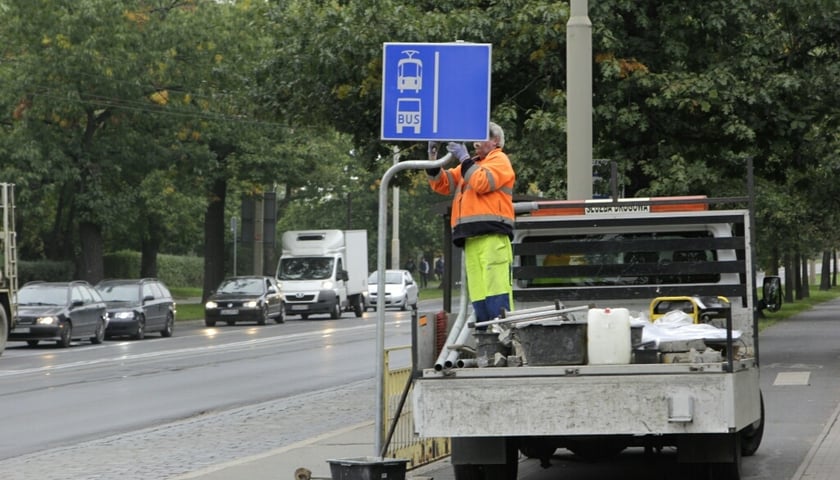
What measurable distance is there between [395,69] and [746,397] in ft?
9.26

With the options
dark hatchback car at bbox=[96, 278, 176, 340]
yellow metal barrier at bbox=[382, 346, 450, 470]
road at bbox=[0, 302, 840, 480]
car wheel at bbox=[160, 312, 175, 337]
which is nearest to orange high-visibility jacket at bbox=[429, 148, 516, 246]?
yellow metal barrier at bbox=[382, 346, 450, 470]

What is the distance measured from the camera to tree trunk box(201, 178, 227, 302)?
51.2 metres

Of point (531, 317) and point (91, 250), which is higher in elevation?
point (91, 250)

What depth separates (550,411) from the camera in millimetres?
8195

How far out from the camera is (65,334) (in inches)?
1240

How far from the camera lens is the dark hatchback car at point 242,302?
42000 mm

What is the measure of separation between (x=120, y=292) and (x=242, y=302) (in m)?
6.15

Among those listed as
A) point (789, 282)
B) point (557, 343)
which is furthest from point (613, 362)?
point (789, 282)

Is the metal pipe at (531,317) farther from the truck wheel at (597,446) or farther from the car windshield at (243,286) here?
the car windshield at (243,286)

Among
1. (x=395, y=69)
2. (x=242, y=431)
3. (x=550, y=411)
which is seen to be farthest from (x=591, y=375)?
(x=242, y=431)

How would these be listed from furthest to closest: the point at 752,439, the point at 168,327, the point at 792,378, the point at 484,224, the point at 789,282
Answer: the point at 789,282, the point at 168,327, the point at 792,378, the point at 752,439, the point at 484,224

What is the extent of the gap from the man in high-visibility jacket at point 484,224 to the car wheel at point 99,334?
2477 cm

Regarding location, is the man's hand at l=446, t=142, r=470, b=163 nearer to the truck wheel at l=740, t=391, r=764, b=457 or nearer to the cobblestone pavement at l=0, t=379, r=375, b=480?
the truck wheel at l=740, t=391, r=764, b=457

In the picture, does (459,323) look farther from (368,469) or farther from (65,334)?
(65,334)
